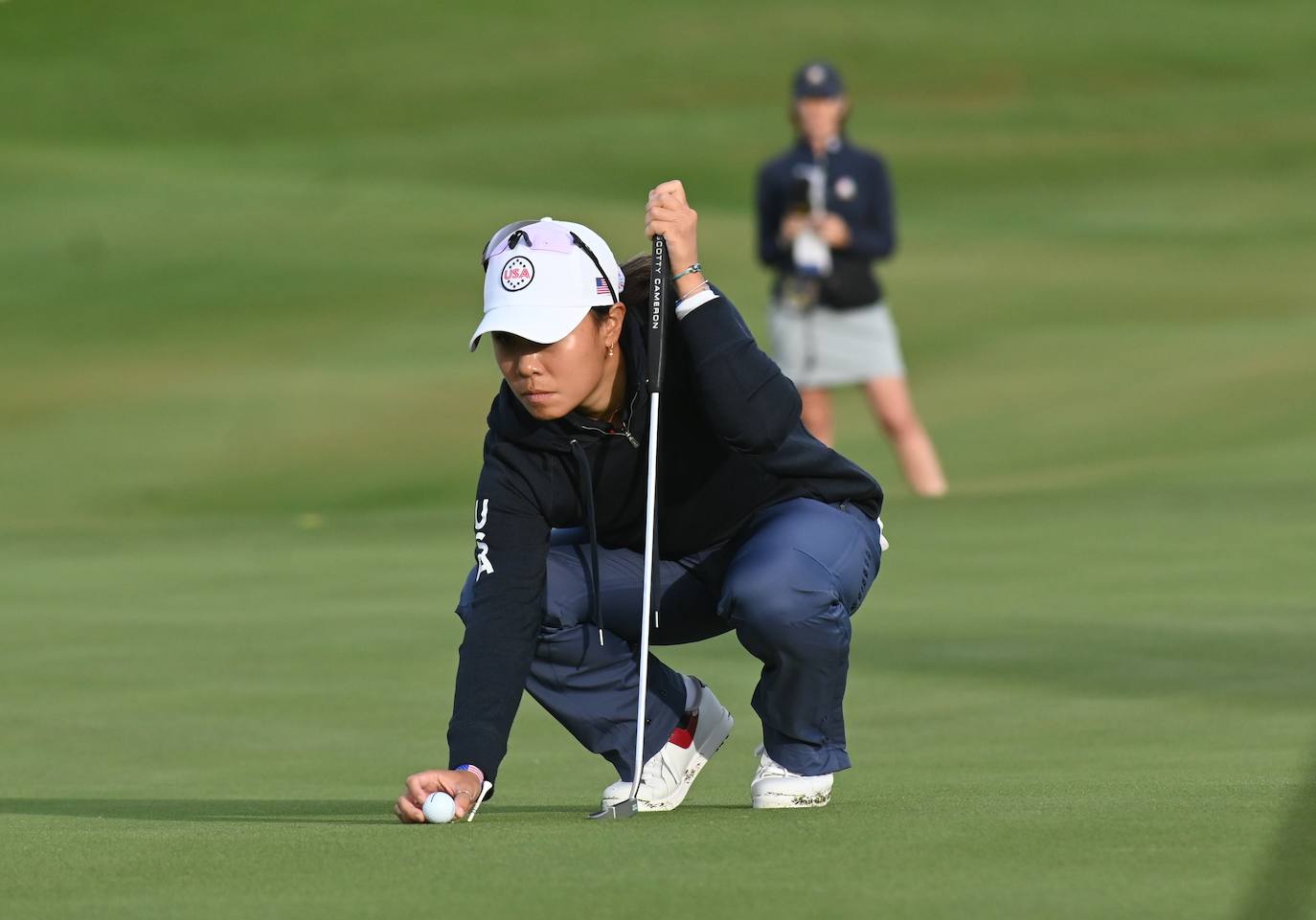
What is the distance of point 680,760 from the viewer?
205 inches

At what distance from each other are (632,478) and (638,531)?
6.5 inches

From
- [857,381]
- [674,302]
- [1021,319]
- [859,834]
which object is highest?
[674,302]

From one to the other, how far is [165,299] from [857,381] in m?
12.0

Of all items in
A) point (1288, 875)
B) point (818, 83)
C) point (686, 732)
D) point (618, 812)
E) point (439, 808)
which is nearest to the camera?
point (1288, 875)

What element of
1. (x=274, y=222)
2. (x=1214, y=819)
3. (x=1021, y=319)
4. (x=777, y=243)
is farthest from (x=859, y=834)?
(x=274, y=222)

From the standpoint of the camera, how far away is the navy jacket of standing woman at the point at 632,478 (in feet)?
15.6

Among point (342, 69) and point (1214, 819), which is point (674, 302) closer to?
point (1214, 819)

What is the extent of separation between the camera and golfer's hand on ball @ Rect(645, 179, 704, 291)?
15.5 ft

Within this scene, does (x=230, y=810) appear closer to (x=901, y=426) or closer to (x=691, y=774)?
(x=691, y=774)

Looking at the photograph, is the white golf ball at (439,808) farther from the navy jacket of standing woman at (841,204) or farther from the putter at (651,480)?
the navy jacket of standing woman at (841,204)

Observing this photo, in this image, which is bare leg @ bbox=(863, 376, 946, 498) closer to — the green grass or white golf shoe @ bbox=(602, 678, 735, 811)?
the green grass

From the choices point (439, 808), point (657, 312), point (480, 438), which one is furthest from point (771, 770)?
point (480, 438)

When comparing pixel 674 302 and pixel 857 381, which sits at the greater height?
pixel 674 302

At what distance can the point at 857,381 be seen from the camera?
12469mm
